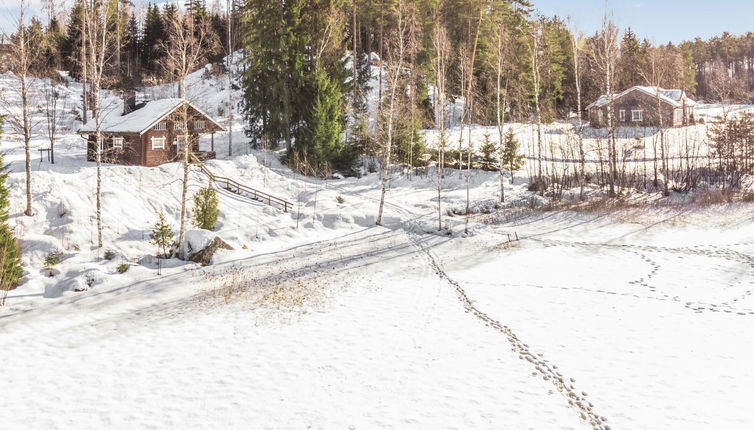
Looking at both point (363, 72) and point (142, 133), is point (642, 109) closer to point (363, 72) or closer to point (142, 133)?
point (363, 72)

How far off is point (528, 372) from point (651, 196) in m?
27.2

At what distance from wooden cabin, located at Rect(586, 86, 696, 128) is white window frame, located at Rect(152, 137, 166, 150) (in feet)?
149

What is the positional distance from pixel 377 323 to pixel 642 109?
53.2 metres

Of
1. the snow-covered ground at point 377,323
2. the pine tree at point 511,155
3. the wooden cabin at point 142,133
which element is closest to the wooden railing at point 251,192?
the snow-covered ground at point 377,323

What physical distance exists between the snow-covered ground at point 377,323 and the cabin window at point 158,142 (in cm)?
695

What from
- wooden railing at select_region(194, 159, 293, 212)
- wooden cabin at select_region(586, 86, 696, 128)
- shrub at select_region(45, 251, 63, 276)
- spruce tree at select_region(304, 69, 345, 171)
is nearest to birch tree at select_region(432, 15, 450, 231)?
spruce tree at select_region(304, 69, 345, 171)

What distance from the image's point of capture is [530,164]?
4288 cm

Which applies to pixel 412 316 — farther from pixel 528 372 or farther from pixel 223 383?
pixel 223 383

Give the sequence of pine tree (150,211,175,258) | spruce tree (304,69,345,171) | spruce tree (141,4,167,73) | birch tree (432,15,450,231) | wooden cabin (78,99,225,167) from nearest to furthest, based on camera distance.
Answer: pine tree (150,211,175,258), birch tree (432,15,450,231), wooden cabin (78,99,225,167), spruce tree (304,69,345,171), spruce tree (141,4,167,73)

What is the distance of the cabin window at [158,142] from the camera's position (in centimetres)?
3444

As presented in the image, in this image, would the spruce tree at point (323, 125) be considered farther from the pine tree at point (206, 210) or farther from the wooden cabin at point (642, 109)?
the wooden cabin at point (642, 109)

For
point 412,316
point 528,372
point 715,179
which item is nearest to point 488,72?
point 715,179

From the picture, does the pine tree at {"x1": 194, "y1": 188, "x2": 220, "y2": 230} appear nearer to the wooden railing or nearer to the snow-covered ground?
the snow-covered ground

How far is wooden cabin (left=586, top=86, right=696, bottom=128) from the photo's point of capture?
2104 inches
